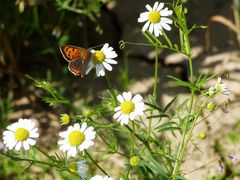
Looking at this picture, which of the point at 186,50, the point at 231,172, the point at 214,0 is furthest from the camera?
the point at 214,0

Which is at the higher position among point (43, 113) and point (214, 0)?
point (214, 0)

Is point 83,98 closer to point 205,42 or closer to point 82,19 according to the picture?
point 82,19

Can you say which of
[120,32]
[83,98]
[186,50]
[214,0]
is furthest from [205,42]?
[186,50]

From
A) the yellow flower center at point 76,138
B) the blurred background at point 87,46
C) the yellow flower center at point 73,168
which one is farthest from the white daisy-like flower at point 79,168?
the blurred background at point 87,46

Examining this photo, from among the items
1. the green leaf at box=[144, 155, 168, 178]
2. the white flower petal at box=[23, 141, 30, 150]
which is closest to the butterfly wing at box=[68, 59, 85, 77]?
the white flower petal at box=[23, 141, 30, 150]

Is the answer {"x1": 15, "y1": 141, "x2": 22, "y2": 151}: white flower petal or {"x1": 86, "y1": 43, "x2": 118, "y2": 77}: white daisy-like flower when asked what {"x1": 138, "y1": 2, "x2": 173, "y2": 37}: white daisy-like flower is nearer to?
{"x1": 86, "y1": 43, "x2": 118, "y2": 77}: white daisy-like flower

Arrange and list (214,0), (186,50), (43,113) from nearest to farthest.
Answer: (186,50) < (43,113) < (214,0)

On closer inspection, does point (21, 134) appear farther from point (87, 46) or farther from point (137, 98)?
point (87, 46)
